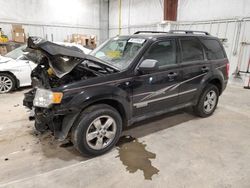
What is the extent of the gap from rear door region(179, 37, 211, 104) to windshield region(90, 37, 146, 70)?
766 millimetres

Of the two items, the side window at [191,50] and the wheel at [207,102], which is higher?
the side window at [191,50]

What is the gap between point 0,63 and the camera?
16.7ft

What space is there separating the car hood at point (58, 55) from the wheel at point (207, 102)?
227 cm

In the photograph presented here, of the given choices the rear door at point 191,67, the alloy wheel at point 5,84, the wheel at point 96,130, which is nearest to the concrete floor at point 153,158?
the wheel at point 96,130

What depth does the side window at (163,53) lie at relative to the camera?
279cm

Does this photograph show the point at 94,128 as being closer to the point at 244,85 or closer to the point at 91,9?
the point at 244,85

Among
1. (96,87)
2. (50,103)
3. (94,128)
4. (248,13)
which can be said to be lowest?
(94,128)

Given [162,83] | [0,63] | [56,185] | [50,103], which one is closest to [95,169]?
[56,185]

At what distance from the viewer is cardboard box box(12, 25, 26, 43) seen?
32.0 ft

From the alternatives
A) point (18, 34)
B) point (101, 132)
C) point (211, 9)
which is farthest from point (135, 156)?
point (18, 34)

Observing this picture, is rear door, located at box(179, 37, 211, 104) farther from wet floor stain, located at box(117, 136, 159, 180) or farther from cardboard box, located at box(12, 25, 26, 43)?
cardboard box, located at box(12, 25, 26, 43)

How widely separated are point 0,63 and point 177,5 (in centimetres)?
694

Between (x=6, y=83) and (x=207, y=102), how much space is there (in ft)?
16.1

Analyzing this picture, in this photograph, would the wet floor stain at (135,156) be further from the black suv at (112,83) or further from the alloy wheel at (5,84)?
the alloy wheel at (5,84)
